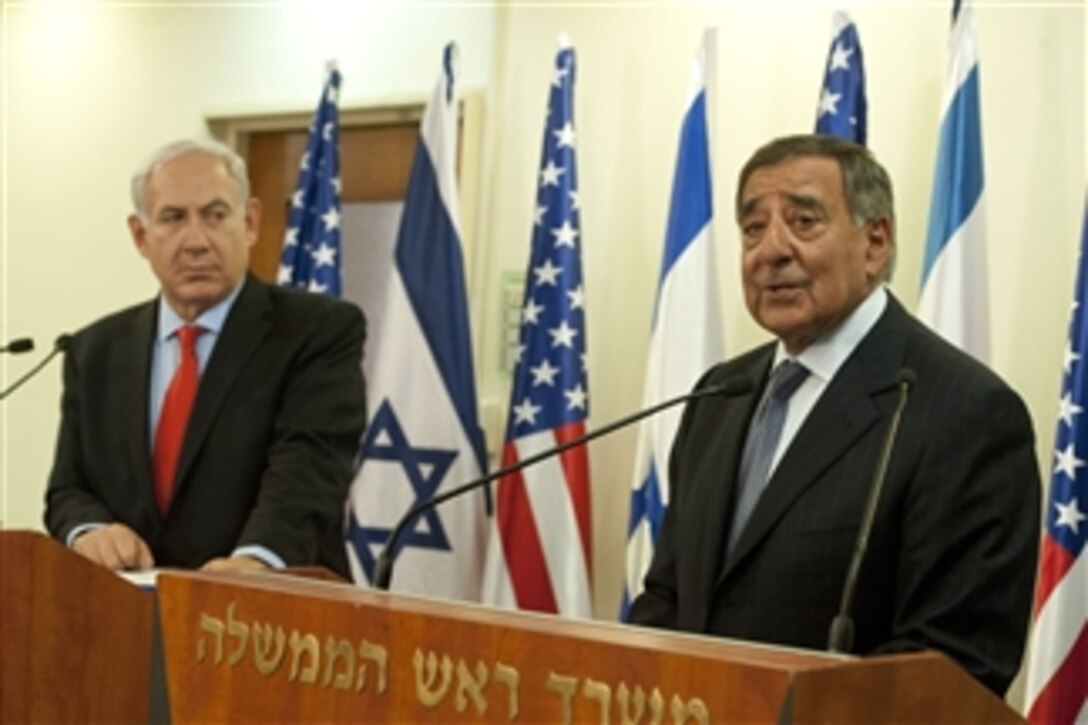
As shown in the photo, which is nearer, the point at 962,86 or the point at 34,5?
the point at 962,86

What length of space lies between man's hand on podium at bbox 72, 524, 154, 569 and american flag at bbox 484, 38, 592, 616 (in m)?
2.02

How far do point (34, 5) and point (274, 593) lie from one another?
5698 millimetres

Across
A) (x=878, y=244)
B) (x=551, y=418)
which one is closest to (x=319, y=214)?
(x=551, y=418)

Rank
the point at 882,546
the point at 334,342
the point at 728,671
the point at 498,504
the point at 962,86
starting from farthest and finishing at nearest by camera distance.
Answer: the point at 498,504
the point at 962,86
the point at 334,342
the point at 882,546
the point at 728,671

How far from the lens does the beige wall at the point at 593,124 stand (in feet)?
14.0

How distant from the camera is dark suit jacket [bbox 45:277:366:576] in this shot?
3.19 meters

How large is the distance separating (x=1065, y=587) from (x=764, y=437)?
4.97 ft

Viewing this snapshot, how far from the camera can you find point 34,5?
6.94 m

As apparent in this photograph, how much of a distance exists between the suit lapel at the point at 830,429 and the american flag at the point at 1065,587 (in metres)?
1.46

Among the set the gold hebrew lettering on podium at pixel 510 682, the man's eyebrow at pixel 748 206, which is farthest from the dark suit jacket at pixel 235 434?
the gold hebrew lettering on podium at pixel 510 682

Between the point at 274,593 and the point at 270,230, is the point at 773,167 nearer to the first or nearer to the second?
the point at 274,593

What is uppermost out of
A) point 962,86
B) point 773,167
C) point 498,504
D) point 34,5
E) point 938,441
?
point 34,5

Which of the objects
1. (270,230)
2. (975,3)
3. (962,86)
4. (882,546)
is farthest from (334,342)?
(270,230)

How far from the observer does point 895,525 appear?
90.9 inches
